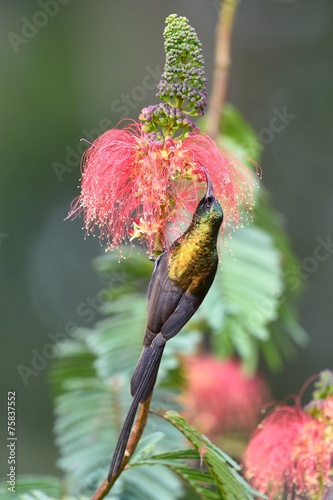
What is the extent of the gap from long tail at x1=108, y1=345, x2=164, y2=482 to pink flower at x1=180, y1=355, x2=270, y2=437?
1.52 metres

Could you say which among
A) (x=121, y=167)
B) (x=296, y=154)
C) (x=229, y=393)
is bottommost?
(x=229, y=393)

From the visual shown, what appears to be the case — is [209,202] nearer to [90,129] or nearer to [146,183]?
[146,183]

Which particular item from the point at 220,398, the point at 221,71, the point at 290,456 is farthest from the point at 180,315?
the point at 220,398

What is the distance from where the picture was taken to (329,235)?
5996 millimetres

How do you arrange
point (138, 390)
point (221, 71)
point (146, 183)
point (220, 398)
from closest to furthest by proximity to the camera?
point (138, 390), point (146, 183), point (221, 71), point (220, 398)

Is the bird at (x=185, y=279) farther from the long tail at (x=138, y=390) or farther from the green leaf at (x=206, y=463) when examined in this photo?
the green leaf at (x=206, y=463)

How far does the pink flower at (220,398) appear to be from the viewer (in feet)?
9.47

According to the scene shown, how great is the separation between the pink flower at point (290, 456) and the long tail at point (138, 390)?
47 cm

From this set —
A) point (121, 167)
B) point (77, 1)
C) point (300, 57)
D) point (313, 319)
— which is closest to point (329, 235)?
point (313, 319)

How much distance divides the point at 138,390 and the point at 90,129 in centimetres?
428

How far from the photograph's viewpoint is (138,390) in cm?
119

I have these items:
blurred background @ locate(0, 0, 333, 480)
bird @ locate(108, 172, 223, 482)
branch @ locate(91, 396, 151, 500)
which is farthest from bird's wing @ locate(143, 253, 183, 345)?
blurred background @ locate(0, 0, 333, 480)

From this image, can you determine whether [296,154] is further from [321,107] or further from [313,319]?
[313,319]

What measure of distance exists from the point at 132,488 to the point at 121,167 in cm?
70
